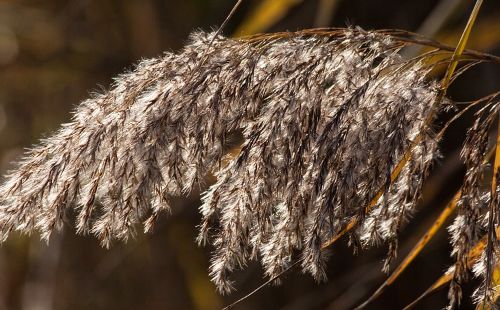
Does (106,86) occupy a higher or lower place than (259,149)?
higher

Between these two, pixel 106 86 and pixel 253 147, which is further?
pixel 106 86

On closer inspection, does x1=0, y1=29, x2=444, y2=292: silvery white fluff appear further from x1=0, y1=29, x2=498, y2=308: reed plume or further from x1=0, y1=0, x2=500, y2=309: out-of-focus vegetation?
x1=0, y1=0, x2=500, y2=309: out-of-focus vegetation

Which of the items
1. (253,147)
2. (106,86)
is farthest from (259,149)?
(106,86)

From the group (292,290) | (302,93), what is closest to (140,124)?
(302,93)

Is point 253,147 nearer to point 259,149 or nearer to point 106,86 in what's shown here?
point 259,149

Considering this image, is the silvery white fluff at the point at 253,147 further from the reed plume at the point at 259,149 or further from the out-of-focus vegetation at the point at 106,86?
the out-of-focus vegetation at the point at 106,86

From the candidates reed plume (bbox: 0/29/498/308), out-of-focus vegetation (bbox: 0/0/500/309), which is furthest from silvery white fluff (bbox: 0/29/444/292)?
out-of-focus vegetation (bbox: 0/0/500/309)
